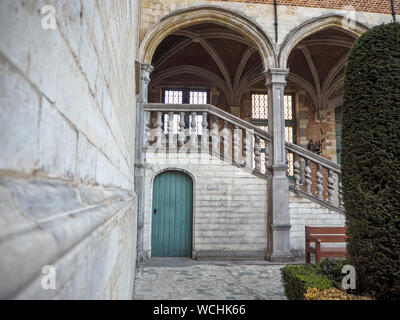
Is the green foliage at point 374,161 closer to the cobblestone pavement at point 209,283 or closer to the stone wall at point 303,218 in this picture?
the cobblestone pavement at point 209,283

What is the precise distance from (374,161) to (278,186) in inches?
148

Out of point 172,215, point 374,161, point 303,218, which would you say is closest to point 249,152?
point 303,218

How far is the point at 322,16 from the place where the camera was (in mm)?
7914

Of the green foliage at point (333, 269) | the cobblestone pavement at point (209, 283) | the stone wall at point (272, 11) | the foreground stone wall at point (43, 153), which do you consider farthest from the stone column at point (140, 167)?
the foreground stone wall at point (43, 153)

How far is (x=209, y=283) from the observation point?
207 inches

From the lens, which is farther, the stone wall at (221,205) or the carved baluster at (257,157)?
the carved baluster at (257,157)

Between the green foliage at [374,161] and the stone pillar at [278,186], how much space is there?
133 inches

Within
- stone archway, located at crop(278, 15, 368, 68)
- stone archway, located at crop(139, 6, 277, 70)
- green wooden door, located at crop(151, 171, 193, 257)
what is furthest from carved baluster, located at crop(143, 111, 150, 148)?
stone archway, located at crop(278, 15, 368, 68)

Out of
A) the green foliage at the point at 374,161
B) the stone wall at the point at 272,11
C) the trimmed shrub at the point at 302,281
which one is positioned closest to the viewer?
the green foliage at the point at 374,161

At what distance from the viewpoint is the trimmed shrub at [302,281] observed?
11.1 ft

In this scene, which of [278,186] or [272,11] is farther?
[272,11]

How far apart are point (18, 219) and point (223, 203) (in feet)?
22.6

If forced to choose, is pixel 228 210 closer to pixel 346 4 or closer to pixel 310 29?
pixel 310 29

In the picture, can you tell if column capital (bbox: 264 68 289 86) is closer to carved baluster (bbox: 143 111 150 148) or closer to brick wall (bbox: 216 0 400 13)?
brick wall (bbox: 216 0 400 13)
